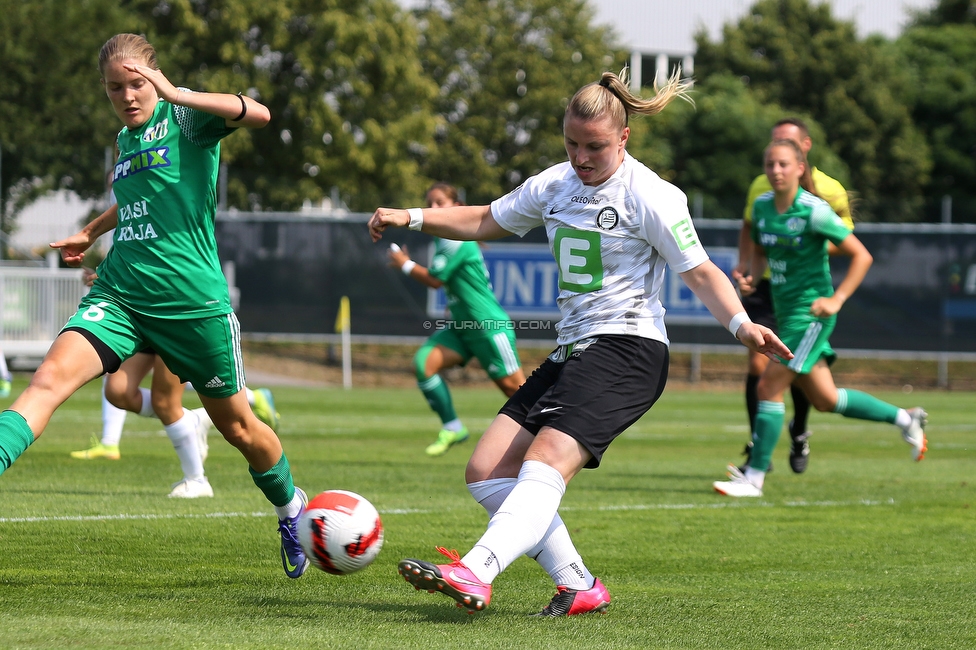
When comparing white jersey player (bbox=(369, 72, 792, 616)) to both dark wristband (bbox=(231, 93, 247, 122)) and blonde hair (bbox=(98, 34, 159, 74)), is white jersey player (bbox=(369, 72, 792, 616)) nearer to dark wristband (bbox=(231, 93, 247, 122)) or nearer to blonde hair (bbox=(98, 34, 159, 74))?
dark wristband (bbox=(231, 93, 247, 122))

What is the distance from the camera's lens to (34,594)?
4.60 meters

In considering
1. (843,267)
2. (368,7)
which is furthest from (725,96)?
(843,267)

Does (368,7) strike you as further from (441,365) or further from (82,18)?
(441,365)

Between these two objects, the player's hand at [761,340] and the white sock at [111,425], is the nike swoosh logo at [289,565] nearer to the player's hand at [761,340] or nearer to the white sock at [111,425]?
the player's hand at [761,340]

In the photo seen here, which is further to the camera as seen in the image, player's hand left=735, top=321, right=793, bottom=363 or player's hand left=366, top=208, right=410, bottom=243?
player's hand left=366, top=208, right=410, bottom=243

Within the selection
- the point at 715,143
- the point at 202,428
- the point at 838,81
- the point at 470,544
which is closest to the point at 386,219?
the point at 470,544

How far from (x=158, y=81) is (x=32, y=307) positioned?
705 inches

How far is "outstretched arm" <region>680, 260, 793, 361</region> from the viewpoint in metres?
4.21

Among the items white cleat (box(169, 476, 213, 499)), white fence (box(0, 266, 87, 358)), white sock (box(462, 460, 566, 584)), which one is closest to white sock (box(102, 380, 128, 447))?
white cleat (box(169, 476, 213, 499))

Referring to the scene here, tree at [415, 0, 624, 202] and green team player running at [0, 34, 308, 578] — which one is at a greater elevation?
tree at [415, 0, 624, 202]

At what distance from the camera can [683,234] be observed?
14.5ft

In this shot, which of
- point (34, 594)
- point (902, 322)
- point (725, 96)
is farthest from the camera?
point (725, 96)

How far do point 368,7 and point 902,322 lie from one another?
22499 mm

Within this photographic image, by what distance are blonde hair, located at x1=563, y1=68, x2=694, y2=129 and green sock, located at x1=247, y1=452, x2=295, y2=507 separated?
1.94 m
